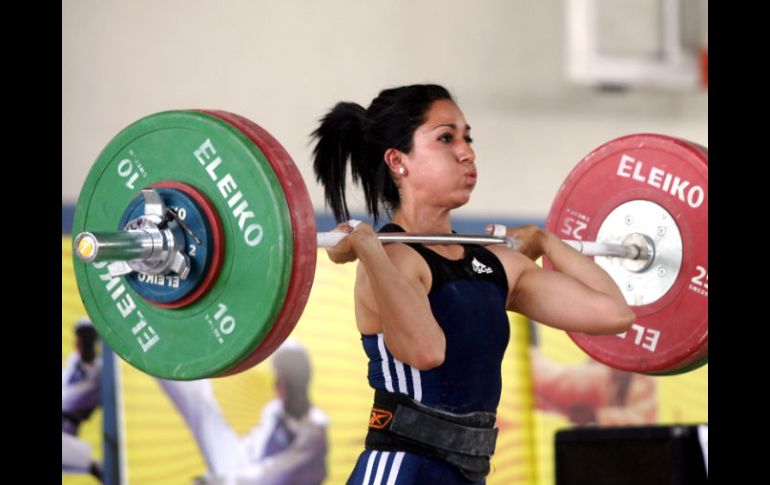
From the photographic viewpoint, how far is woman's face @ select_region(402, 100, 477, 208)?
2174 millimetres

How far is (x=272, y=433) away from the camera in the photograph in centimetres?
366

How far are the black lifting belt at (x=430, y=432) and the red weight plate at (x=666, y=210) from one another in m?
0.77

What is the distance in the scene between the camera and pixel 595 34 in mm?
4688

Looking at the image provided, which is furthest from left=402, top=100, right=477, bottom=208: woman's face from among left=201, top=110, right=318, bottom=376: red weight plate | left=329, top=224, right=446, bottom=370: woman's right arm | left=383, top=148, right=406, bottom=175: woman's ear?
left=201, top=110, right=318, bottom=376: red weight plate

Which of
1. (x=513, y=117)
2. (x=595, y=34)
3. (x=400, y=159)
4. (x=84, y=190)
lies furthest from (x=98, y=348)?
(x=595, y=34)

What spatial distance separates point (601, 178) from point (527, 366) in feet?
5.21

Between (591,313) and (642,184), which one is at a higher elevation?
(642,184)

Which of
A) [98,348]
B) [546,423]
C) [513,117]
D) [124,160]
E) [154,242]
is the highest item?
[513,117]

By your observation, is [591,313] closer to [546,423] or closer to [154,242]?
[154,242]

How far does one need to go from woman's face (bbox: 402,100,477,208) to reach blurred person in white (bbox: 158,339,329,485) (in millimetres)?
1605

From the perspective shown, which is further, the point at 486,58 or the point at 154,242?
the point at 486,58

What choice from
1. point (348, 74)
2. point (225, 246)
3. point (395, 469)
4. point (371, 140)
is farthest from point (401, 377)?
point (348, 74)

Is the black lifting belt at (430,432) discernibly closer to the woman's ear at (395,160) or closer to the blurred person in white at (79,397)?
the woman's ear at (395,160)

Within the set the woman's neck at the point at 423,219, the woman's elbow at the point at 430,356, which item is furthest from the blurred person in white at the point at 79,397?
the woman's elbow at the point at 430,356
